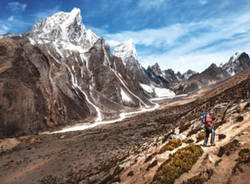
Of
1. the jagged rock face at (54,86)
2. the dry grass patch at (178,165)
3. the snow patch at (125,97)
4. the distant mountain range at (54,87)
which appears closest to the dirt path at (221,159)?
the dry grass patch at (178,165)

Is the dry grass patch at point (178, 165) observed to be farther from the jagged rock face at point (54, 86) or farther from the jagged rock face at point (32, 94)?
the jagged rock face at point (54, 86)

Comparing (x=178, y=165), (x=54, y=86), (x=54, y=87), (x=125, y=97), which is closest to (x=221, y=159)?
(x=178, y=165)

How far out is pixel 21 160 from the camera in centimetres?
5103

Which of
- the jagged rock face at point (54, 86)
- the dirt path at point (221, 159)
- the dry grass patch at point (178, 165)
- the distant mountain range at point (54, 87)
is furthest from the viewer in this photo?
the jagged rock face at point (54, 86)

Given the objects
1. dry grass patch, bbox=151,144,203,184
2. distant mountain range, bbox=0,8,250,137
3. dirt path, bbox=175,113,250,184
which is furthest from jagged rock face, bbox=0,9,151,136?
dirt path, bbox=175,113,250,184

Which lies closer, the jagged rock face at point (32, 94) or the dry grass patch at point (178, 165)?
the dry grass patch at point (178, 165)

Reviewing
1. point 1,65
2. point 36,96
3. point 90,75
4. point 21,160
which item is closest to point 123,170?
point 21,160

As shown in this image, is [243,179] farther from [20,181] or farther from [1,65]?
[1,65]

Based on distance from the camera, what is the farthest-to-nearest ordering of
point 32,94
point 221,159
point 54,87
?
point 54,87, point 32,94, point 221,159

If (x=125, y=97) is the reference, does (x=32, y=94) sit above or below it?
above

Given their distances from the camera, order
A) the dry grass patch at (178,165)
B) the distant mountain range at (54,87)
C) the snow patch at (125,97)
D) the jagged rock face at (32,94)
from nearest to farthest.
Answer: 1. the dry grass patch at (178,165)
2. the jagged rock face at (32,94)
3. the distant mountain range at (54,87)
4. the snow patch at (125,97)

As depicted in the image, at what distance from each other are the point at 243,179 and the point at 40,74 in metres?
112

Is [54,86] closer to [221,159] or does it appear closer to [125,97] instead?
[125,97]

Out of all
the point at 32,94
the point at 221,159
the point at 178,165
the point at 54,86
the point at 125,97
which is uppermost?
the point at 54,86
